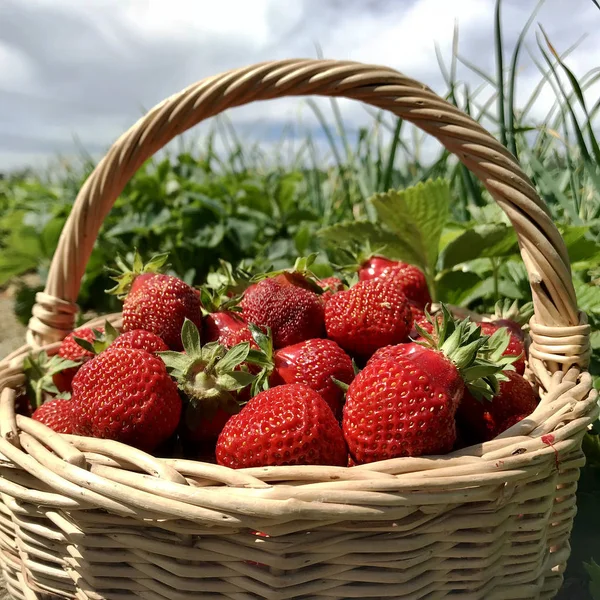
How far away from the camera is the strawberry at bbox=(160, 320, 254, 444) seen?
32.1 inches

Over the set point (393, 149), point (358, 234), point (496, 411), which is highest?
point (393, 149)

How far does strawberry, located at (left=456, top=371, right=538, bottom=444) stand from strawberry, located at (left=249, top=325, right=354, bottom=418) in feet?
0.56

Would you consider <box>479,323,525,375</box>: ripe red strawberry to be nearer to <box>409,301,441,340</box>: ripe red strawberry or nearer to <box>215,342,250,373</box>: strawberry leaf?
<box>409,301,441,340</box>: ripe red strawberry

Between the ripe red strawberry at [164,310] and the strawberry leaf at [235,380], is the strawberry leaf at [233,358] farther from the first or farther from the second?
the ripe red strawberry at [164,310]

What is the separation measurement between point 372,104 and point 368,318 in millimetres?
323

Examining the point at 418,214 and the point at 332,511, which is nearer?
the point at 332,511

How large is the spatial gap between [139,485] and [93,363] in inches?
9.9

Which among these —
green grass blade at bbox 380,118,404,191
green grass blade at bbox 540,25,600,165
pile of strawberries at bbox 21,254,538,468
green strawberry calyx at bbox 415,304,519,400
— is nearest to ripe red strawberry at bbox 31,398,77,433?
pile of strawberries at bbox 21,254,538,468

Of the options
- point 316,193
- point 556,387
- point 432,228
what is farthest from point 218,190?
point 556,387

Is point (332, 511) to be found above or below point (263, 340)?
below

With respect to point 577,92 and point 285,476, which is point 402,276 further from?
point 285,476

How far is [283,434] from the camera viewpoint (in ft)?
2.32

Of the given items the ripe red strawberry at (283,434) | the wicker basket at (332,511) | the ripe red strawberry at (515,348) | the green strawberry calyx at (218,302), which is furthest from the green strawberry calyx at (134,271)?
the ripe red strawberry at (515,348)

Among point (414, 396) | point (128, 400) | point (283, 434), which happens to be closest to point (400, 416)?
point (414, 396)
